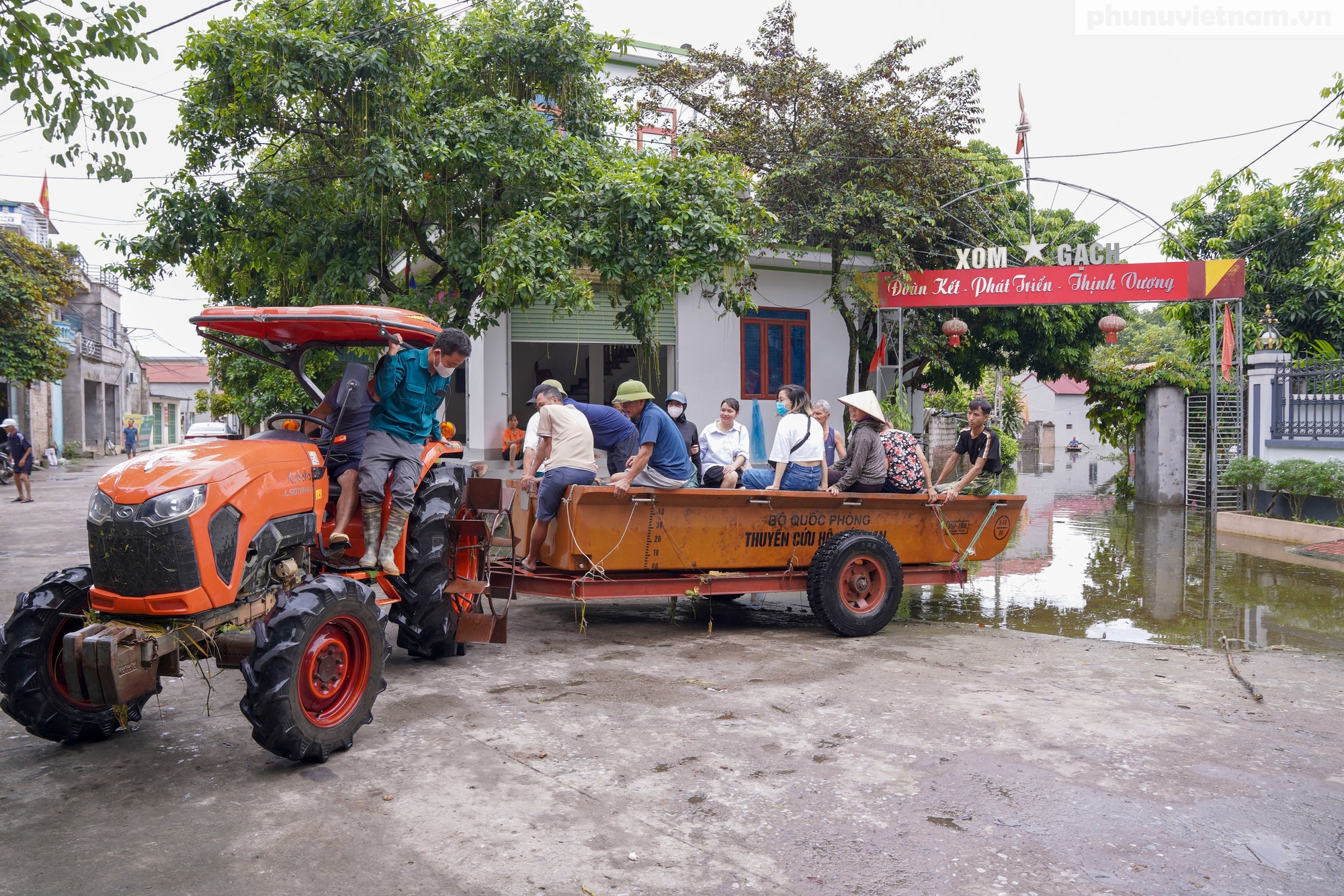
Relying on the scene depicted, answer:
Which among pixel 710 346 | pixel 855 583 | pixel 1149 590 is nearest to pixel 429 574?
pixel 855 583

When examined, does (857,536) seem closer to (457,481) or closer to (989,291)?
(457,481)

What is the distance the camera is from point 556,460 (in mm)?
7070

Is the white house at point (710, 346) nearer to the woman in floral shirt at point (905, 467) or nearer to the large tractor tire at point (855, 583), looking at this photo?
the woman in floral shirt at point (905, 467)

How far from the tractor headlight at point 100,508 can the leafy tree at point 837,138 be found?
12160 millimetres

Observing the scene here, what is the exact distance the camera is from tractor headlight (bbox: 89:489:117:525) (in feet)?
14.1

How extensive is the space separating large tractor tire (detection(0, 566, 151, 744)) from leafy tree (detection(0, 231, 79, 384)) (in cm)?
2241

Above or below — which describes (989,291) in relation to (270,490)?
above

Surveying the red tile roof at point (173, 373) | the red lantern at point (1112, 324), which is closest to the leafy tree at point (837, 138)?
the red lantern at point (1112, 324)

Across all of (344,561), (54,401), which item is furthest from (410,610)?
(54,401)

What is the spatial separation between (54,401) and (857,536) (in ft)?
133

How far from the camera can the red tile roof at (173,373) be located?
7150 cm

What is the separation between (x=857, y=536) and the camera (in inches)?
293

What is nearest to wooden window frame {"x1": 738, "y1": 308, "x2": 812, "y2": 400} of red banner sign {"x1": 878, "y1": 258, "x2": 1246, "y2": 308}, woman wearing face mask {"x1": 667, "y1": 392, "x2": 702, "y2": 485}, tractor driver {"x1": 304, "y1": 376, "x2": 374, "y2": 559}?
red banner sign {"x1": 878, "y1": 258, "x2": 1246, "y2": 308}

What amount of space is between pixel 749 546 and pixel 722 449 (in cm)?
186
